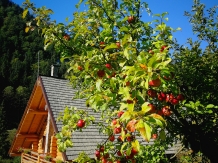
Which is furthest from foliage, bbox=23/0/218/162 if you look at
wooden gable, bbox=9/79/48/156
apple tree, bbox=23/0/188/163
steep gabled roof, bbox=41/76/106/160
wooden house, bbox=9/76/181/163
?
wooden gable, bbox=9/79/48/156

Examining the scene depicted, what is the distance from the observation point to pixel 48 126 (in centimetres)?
975

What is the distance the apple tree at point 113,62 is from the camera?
2361 mm

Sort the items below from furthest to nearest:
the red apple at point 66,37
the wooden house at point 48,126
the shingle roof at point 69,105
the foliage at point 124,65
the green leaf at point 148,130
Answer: the wooden house at point 48,126, the shingle roof at point 69,105, the red apple at point 66,37, the foliage at point 124,65, the green leaf at point 148,130

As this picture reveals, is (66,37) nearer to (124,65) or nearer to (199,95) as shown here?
(124,65)

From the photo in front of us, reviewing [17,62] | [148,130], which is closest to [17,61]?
[17,62]

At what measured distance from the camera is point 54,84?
11.0 m

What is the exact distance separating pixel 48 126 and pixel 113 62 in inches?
304

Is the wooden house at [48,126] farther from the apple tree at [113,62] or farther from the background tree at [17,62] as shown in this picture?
the background tree at [17,62]

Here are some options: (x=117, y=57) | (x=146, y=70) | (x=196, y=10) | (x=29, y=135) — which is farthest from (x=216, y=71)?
(x=29, y=135)

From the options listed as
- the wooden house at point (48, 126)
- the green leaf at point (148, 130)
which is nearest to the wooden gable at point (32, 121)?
the wooden house at point (48, 126)

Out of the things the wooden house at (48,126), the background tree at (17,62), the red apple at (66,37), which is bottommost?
the wooden house at (48,126)

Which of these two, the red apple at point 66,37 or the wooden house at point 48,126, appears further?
the wooden house at point 48,126

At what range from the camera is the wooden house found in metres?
8.45

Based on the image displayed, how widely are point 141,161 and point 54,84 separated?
7678mm
